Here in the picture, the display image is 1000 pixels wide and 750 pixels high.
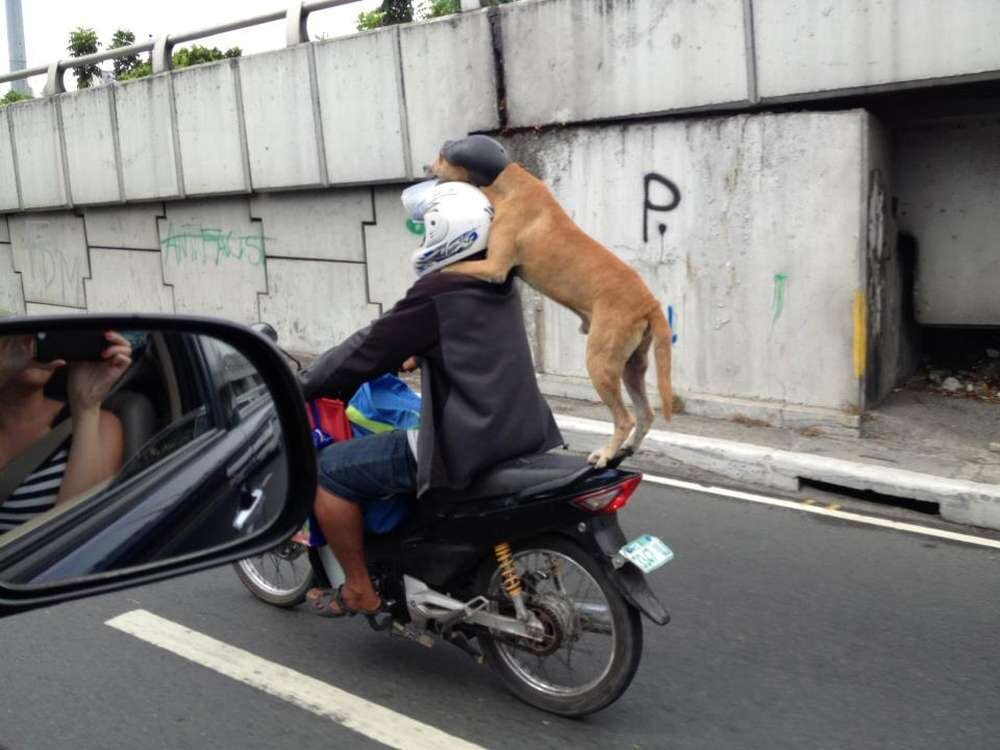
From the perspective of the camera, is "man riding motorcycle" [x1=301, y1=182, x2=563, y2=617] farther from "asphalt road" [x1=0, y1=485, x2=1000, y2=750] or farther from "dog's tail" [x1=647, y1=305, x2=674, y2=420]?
"dog's tail" [x1=647, y1=305, x2=674, y2=420]

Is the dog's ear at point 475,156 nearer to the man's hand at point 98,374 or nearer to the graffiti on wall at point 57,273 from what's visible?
the man's hand at point 98,374

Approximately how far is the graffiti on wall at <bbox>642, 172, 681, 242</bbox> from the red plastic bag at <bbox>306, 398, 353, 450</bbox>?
494 centimetres

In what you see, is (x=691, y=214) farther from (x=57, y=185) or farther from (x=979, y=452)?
(x=57, y=185)

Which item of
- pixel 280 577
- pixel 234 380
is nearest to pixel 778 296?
pixel 280 577

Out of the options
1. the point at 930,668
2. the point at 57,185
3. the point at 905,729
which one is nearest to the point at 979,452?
the point at 930,668

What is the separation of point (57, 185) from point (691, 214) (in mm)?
9595

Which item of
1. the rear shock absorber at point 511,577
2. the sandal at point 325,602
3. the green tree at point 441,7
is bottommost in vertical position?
the sandal at point 325,602

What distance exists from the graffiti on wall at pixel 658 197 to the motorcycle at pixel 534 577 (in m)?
4.93

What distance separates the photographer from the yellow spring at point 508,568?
3.68m

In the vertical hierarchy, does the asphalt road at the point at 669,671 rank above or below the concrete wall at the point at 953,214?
below

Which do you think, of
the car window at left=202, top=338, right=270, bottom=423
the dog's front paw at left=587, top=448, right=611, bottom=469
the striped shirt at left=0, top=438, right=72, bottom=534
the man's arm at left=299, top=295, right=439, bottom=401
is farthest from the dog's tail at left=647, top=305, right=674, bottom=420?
the striped shirt at left=0, top=438, right=72, bottom=534

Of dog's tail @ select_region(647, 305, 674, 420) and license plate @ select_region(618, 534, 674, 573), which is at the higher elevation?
dog's tail @ select_region(647, 305, 674, 420)

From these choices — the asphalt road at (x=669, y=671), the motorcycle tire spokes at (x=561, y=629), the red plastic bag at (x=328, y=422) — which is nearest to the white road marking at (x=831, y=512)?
the asphalt road at (x=669, y=671)

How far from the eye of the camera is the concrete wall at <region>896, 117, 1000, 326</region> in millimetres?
8070
